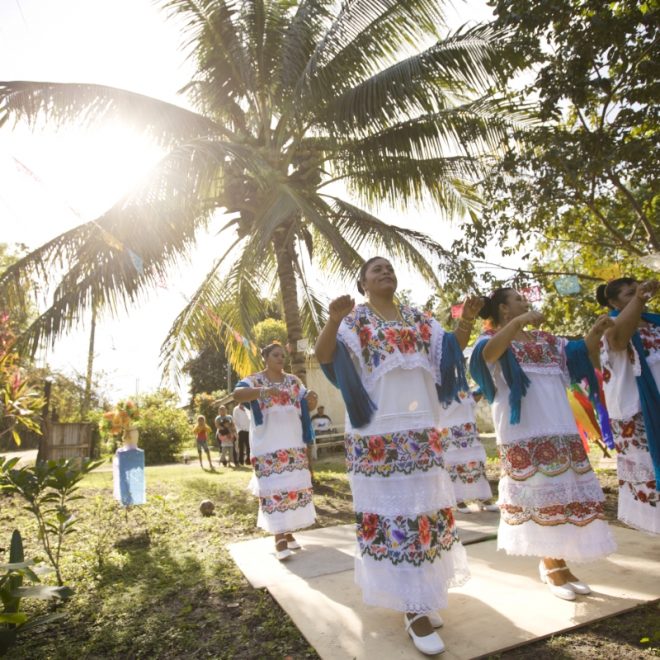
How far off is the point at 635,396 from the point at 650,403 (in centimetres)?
13

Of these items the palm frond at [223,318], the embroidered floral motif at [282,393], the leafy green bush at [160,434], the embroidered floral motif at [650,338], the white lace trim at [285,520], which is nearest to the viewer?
the embroidered floral motif at [650,338]

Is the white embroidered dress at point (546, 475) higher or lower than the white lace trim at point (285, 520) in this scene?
higher

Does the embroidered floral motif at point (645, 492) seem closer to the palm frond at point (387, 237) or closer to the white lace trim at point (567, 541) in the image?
the white lace trim at point (567, 541)

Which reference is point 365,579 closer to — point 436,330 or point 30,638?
point 436,330

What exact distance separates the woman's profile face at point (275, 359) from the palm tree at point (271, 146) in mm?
2357

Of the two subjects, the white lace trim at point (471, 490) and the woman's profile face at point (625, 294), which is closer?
the woman's profile face at point (625, 294)

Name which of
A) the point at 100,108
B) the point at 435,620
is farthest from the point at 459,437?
the point at 100,108

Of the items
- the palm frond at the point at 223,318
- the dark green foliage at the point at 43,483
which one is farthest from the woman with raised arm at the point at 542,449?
the palm frond at the point at 223,318

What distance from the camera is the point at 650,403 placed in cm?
330

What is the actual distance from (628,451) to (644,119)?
137 inches

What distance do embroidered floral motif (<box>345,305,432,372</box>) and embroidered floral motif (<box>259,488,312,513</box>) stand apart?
2.35 m

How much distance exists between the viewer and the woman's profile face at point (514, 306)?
3.54 m

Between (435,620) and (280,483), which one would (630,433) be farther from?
(280,483)

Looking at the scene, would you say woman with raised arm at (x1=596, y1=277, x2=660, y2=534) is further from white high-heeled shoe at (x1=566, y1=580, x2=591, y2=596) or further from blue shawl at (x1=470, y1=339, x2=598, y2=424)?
white high-heeled shoe at (x1=566, y1=580, x2=591, y2=596)
